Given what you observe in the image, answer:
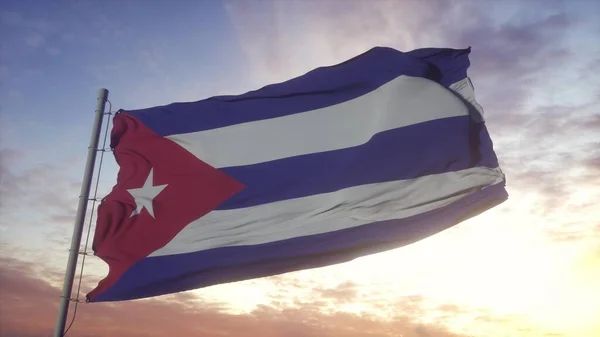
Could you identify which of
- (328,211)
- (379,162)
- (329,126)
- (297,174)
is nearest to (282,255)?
(328,211)

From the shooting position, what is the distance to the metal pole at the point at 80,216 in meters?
8.96

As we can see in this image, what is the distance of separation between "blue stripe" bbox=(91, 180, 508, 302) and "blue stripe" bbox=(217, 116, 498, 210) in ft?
2.56

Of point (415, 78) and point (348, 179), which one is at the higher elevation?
point (415, 78)

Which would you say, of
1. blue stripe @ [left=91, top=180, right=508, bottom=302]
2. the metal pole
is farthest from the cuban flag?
the metal pole

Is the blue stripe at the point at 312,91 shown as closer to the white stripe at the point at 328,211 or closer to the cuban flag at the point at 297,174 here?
the cuban flag at the point at 297,174

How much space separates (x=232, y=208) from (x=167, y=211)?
3.89 ft

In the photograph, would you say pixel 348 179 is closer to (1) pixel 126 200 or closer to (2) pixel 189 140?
(2) pixel 189 140

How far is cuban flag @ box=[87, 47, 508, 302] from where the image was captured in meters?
9.75

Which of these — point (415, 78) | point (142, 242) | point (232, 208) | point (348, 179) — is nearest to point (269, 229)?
point (232, 208)

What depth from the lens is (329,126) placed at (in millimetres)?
10859

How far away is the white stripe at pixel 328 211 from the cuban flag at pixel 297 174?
0.06 feet

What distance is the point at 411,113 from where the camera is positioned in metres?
10.5

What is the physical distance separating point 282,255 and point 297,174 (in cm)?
156

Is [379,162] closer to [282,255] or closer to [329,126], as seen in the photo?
[329,126]
